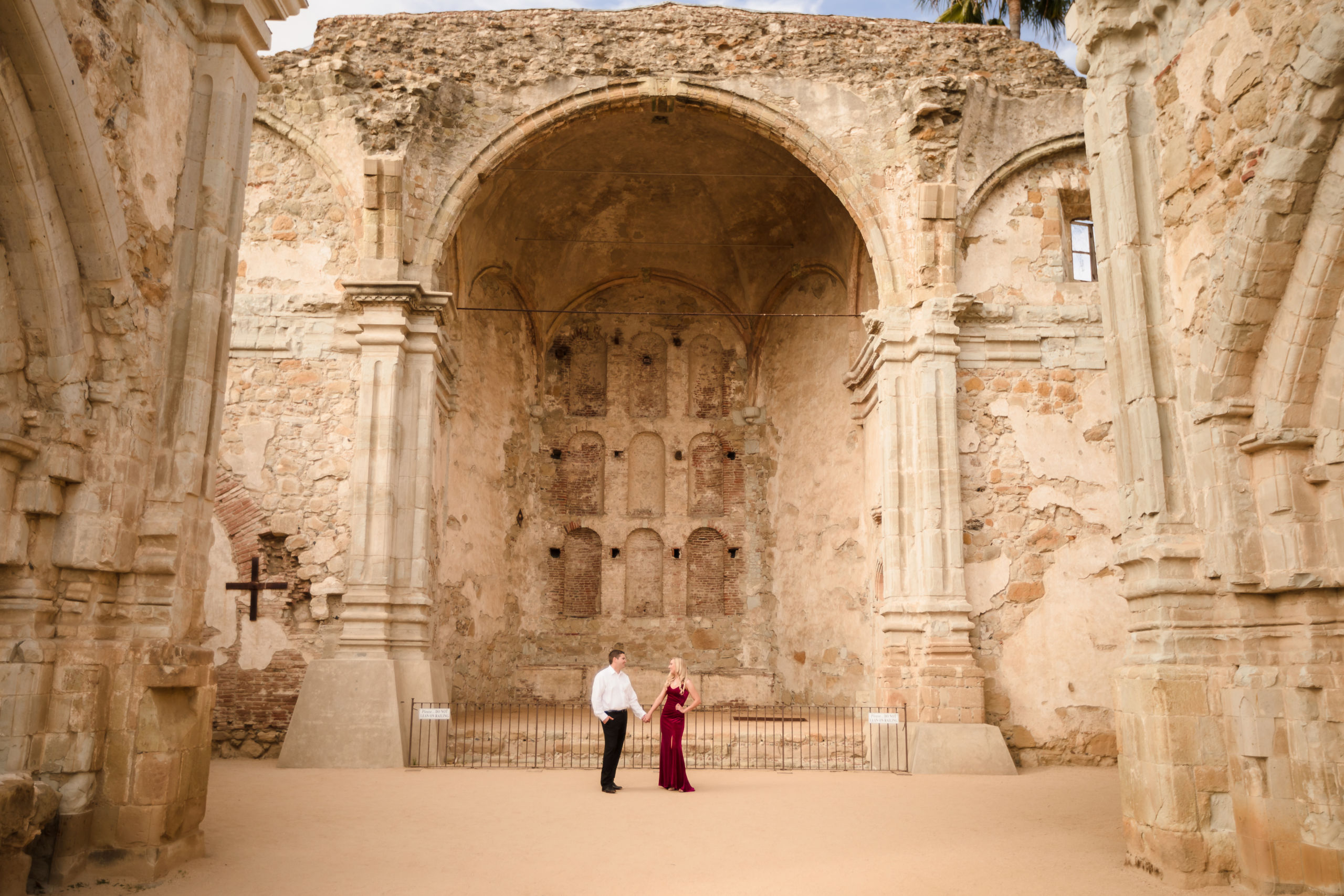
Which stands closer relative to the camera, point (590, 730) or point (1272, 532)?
Result: point (1272, 532)

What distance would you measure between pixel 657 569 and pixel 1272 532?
1276 centimetres

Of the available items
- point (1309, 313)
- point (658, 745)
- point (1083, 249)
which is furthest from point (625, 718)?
point (1083, 249)

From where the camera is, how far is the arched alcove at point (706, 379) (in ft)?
59.5

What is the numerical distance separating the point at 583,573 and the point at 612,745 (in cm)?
848

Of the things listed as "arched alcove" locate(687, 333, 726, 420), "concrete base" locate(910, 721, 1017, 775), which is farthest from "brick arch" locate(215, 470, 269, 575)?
"arched alcove" locate(687, 333, 726, 420)

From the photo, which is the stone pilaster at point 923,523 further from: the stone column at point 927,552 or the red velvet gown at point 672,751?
the red velvet gown at point 672,751

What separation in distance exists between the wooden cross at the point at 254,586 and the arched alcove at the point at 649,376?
26.4ft

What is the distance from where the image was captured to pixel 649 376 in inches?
722

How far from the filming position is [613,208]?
16922 mm

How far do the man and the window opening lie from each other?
769 cm

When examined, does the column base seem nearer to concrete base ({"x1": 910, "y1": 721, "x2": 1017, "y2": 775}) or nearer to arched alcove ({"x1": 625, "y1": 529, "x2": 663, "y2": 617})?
concrete base ({"x1": 910, "y1": 721, "x2": 1017, "y2": 775})

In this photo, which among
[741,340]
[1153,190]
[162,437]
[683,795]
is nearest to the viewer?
[162,437]

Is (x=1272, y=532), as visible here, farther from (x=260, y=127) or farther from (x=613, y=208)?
(x=613, y=208)

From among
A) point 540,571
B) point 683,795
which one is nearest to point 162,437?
point 683,795
